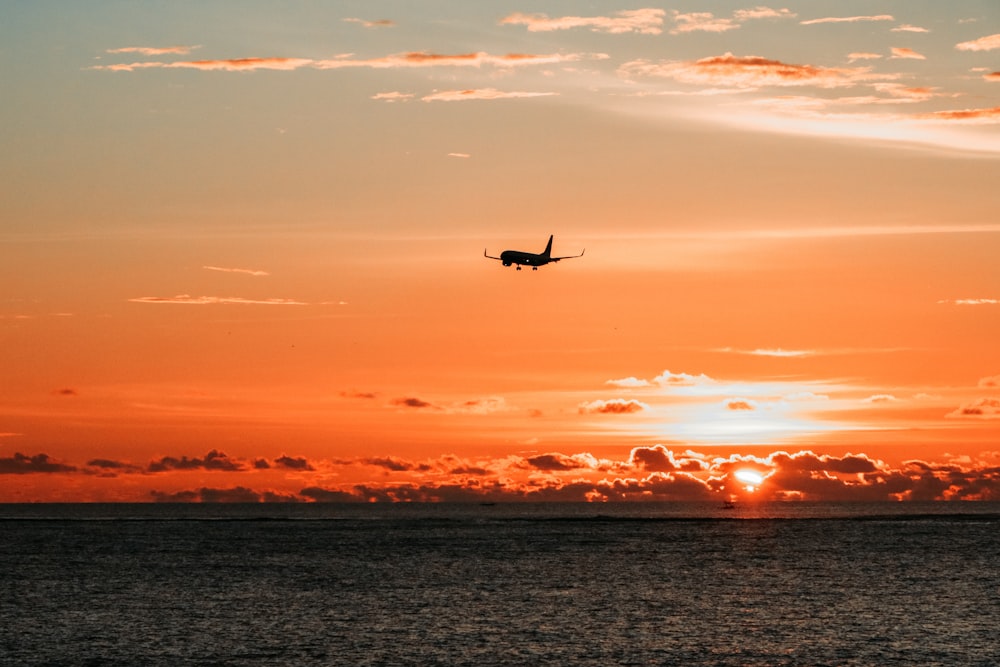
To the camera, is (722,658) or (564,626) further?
(564,626)

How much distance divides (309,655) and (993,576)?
11316cm

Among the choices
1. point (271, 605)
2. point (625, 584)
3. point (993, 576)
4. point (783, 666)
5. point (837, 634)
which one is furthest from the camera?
point (993, 576)

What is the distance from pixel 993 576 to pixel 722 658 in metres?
92.9

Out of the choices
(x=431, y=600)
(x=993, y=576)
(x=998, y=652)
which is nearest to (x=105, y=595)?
(x=431, y=600)

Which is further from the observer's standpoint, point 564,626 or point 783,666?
point 564,626

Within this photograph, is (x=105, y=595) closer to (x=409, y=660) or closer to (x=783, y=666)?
(x=409, y=660)

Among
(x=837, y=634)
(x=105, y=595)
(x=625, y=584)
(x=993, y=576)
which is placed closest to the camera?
(x=837, y=634)

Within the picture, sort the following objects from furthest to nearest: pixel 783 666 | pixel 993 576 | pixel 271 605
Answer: pixel 993 576, pixel 271 605, pixel 783 666

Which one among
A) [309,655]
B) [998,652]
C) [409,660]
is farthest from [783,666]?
[309,655]

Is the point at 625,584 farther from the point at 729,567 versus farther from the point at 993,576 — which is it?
the point at 993,576

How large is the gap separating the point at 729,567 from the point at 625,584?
35271 mm

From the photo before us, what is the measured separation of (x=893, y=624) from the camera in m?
120

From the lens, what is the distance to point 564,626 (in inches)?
4663

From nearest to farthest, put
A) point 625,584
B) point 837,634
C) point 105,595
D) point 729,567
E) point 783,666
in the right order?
point 783,666, point 837,634, point 105,595, point 625,584, point 729,567
